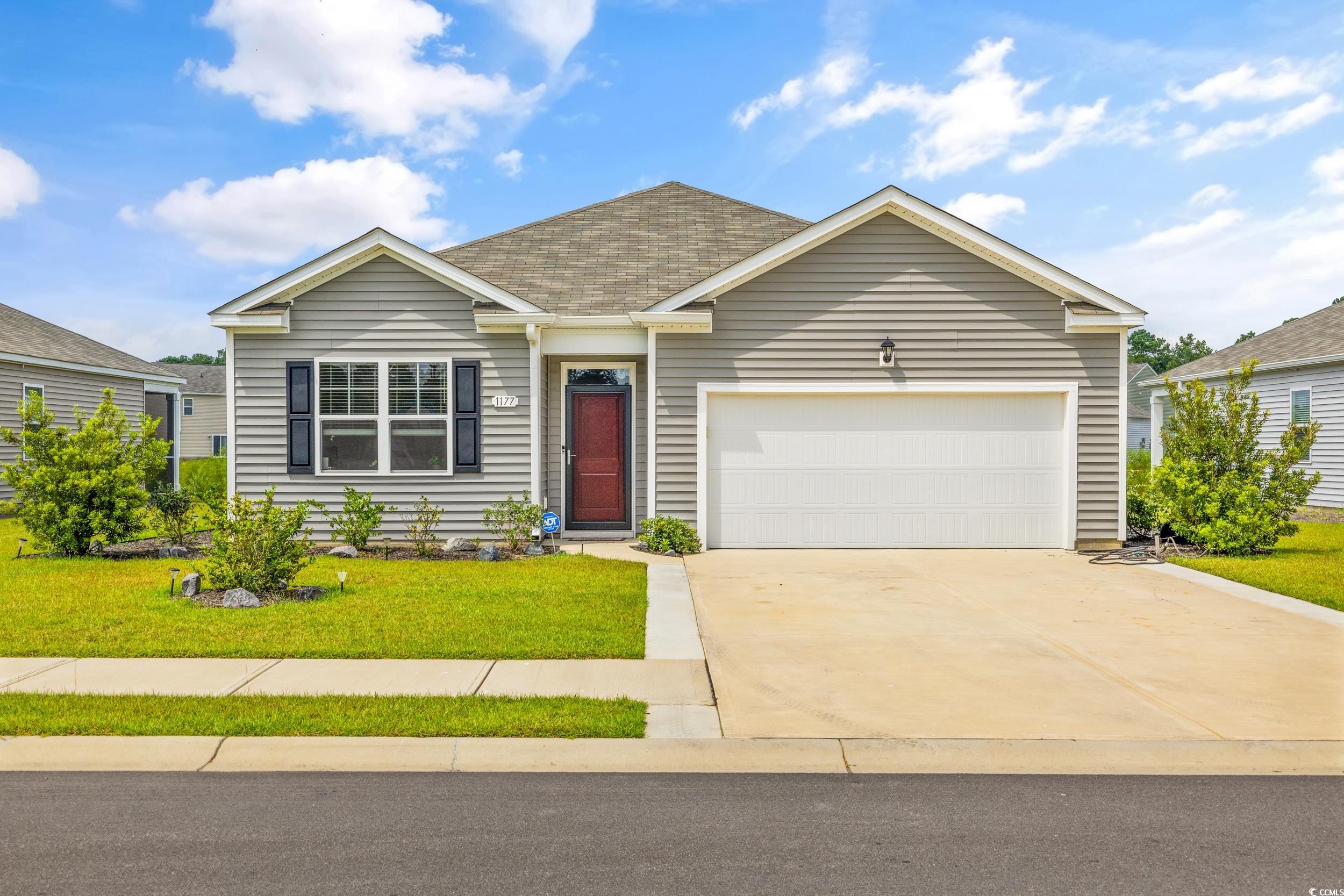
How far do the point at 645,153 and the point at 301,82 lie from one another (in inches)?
349

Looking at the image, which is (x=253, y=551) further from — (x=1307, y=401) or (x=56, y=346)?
(x=1307, y=401)

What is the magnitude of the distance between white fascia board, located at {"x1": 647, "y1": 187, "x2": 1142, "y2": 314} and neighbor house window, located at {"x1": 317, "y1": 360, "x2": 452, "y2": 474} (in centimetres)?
335

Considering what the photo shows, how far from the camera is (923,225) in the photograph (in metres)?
11.2

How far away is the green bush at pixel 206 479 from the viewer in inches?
490

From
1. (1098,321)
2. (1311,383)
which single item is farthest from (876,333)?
(1311,383)

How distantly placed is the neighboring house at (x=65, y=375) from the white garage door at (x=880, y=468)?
14373 millimetres

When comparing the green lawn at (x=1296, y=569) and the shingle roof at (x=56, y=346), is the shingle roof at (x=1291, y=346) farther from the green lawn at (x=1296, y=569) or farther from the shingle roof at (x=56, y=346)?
the shingle roof at (x=56, y=346)

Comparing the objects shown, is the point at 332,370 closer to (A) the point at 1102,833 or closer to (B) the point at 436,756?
(B) the point at 436,756

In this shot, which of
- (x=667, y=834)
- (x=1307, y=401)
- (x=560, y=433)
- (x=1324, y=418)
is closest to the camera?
(x=667, y=834)

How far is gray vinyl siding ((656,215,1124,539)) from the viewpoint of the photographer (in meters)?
11.2

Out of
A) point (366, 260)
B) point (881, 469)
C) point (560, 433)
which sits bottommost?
point (881, 469)

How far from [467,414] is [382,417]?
46.8 inches

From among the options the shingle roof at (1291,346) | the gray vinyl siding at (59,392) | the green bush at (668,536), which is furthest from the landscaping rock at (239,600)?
the shingle roof at (1291,346)

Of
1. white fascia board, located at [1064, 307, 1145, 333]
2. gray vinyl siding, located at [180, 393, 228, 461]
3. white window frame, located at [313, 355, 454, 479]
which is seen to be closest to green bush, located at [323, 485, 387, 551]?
white window frame, located at [313, 355, 454, 479]
